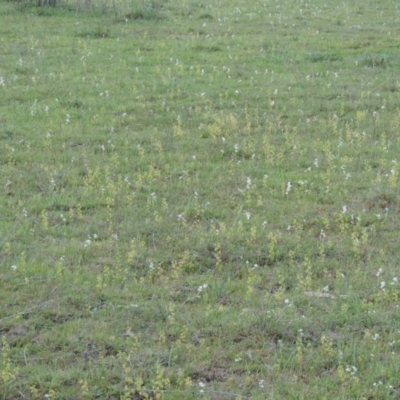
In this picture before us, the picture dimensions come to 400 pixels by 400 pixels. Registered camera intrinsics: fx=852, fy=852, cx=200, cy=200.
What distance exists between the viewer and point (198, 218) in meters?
8.03

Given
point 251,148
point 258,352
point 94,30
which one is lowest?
point 258,352

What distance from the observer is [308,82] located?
12.5 metres

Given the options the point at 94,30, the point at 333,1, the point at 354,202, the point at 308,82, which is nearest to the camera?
the point at 354,202

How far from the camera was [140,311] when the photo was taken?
621cm

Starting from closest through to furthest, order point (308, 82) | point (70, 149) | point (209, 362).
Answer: point (209, 362) < point (70, 149) < point (308, 82)

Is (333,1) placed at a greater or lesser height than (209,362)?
greater

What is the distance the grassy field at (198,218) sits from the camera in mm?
5617

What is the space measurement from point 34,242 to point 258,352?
2.53m

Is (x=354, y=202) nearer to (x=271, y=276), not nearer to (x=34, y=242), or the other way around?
(x=271, y=276)

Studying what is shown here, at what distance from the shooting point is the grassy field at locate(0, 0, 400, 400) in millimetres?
5617

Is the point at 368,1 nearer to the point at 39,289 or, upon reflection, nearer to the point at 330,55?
the point at 330,55

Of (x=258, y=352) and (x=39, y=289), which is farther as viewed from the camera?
(x=39, y=289)

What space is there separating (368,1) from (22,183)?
1334cm

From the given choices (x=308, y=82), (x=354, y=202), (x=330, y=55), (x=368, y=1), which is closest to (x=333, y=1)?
(x=368, y=1)
